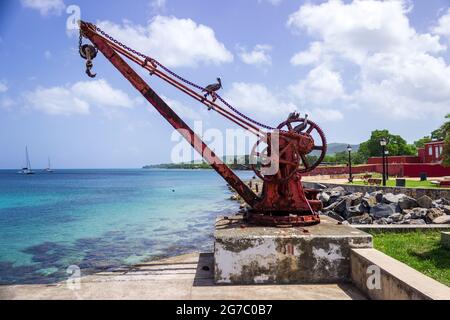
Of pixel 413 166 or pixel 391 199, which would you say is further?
pixel 413 166

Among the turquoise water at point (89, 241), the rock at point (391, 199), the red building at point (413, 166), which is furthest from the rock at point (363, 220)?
the red building at point (413, 166)

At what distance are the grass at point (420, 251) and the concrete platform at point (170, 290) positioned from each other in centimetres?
129

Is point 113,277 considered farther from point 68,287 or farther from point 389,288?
point 389,288

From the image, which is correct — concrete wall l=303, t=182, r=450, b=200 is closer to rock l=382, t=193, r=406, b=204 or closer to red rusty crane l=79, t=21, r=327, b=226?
rock l=382, t=193, r=406, b=204

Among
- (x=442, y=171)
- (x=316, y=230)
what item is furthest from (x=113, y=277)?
(x=442, y=171)

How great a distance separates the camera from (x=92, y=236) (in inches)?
810

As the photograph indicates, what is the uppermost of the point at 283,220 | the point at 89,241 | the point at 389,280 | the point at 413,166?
the point at 413,166

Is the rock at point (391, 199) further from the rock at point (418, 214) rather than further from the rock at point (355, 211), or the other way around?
the rock at point (418, 214)

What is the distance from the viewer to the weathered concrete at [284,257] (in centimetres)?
521

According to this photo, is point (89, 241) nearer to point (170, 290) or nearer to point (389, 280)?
point (170, 290)

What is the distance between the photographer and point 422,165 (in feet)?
114

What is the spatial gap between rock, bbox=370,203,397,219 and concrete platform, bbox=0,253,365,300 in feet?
31.9

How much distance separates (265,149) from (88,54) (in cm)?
337

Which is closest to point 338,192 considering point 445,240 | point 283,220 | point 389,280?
point 445,240
